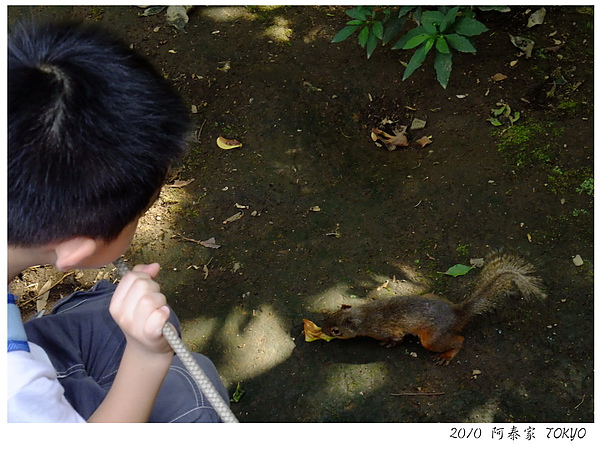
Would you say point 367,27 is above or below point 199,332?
above

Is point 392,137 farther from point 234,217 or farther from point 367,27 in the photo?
point 234,217

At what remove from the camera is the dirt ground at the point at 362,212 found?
9.61 ft

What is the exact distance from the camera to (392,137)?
4.01m

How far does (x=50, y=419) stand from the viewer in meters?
1.55

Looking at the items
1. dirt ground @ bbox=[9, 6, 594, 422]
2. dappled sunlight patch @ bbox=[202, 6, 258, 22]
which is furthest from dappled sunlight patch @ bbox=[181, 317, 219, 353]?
dappled sunlight patch @ bbox=[202, 6, 258, 22]

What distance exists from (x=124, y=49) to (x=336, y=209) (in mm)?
2242

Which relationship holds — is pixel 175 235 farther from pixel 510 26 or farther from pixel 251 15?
pixel 510 26

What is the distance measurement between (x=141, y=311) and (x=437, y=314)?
1891 mm

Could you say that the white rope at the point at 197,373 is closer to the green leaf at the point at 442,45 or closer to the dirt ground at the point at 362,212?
the dirt ground at the point at 362,212

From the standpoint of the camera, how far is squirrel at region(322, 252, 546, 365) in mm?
3039

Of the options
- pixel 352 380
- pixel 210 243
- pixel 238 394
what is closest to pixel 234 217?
pixel 210 243

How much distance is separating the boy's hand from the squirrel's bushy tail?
193 cm

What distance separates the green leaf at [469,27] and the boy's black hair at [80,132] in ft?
5.79

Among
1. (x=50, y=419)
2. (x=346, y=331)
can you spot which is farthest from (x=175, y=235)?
(x=50, y=419)
